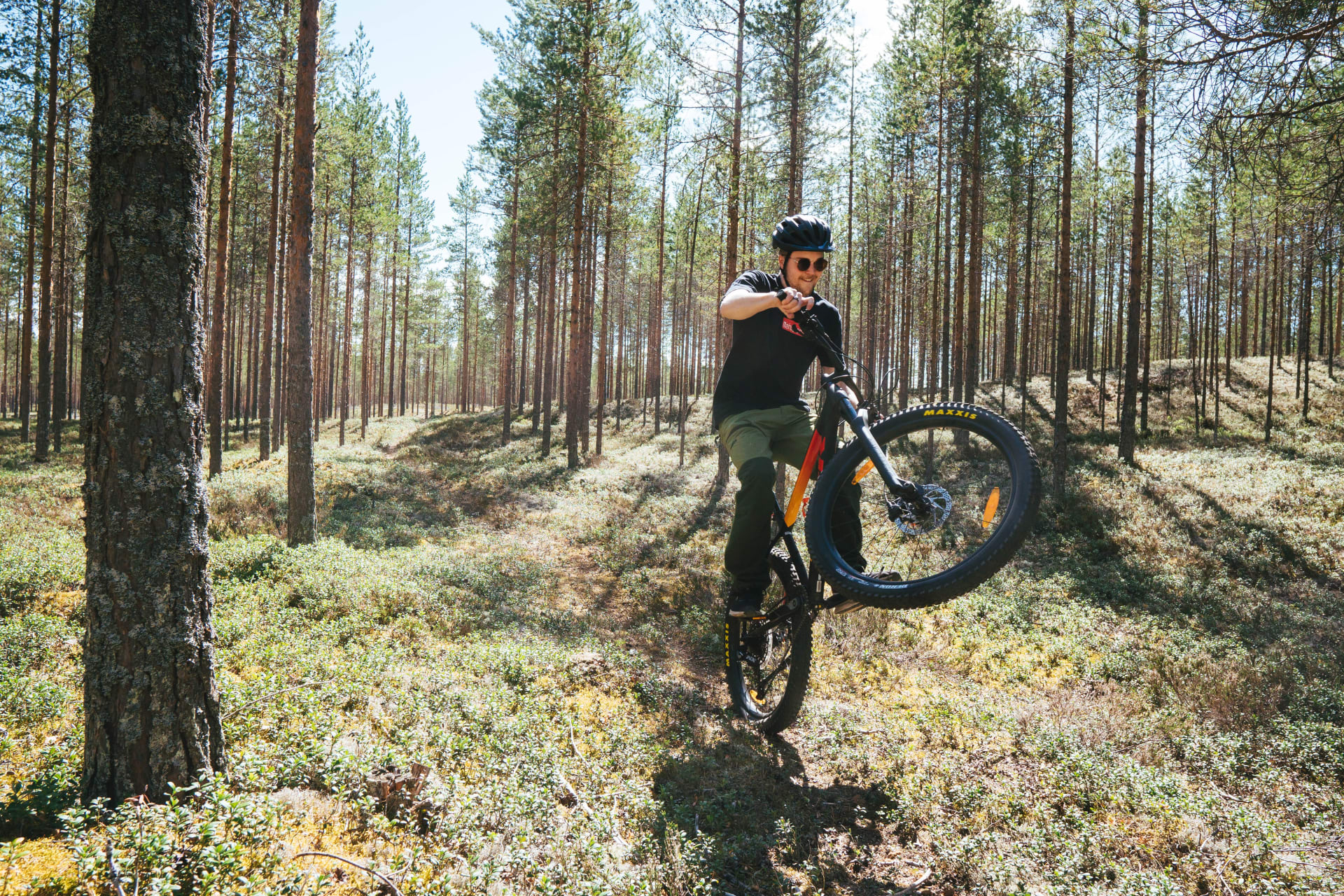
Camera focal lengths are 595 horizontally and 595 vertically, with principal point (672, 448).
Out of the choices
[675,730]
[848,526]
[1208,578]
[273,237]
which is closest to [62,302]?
[273,237]

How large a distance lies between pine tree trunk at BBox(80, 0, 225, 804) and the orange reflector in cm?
436

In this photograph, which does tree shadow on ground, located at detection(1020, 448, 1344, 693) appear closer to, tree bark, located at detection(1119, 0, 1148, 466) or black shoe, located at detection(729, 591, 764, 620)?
tree bark, located at detection(1119, 0, 1148, 466)

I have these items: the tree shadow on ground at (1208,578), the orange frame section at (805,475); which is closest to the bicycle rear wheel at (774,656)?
the orange frame section at (805,475)

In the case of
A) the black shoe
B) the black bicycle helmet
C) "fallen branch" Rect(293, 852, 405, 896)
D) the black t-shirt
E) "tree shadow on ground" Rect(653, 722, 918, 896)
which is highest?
the black bicycle helmet

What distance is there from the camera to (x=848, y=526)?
12.9ft

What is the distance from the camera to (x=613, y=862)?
3.27 meters

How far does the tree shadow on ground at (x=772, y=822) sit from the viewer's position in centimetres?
350

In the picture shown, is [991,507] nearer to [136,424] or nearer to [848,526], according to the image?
[848,526]

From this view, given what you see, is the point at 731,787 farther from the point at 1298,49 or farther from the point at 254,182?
the point at 254,182

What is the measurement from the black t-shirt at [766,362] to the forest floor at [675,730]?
2775 mm

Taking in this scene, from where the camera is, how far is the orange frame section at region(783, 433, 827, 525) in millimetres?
3928

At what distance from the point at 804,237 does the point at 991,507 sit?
2.14 metres

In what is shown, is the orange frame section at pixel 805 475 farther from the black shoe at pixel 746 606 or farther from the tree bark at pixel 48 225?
the tree bark at pixel 48 225

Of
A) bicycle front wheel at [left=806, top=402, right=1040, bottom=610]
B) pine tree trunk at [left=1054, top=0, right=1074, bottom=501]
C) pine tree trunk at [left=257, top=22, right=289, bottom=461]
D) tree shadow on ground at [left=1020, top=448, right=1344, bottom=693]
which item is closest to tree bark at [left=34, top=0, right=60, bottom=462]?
pine tree trunk at [left=257, top=22, right=289, bottom=461]
